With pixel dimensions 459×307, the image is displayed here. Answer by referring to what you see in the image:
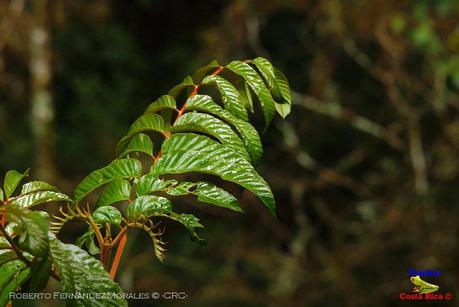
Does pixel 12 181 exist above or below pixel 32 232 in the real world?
above

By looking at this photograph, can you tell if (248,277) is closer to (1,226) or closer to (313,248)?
(313,248)

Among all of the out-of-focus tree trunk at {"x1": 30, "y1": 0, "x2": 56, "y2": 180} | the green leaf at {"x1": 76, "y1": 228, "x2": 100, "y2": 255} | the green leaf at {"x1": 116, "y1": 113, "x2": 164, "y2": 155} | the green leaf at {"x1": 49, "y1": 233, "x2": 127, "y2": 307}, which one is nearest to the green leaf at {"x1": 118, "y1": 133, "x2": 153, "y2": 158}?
the green leaf at {"x1": 116, "y1": 113, "x2": 164, "y2": 155}

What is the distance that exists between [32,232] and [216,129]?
28 cm

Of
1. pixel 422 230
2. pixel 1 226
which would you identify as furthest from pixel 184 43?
pixel 1 226

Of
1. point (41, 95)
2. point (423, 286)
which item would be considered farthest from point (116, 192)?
point (41, 95)

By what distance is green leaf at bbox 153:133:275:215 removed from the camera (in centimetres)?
66

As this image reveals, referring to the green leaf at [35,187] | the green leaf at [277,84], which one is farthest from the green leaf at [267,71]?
the green leaf at [35,187]

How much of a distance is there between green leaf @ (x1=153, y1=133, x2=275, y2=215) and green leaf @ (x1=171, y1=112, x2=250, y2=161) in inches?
1.1

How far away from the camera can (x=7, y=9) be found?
4.90 metres

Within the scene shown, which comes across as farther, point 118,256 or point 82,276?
point 118,256

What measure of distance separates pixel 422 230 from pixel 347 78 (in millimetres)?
1443

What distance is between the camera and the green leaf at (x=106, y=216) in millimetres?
698

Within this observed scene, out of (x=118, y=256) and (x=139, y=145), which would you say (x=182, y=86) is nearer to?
(x=139, y=145)

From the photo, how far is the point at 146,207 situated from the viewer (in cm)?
69
